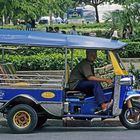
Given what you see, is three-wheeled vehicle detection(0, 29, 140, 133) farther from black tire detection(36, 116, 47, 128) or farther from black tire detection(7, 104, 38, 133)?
black tire detection(36, 116, 47, 128)

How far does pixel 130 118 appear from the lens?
34.6 ft

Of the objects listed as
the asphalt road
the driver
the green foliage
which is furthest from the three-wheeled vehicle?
the green foliage

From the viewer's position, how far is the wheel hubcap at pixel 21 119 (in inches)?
405

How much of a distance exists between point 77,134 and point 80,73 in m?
1.19

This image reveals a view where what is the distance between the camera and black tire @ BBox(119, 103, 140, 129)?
1050 centimetres

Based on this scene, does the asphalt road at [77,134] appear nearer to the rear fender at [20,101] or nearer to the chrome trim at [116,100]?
the chrome trim at [116,100]

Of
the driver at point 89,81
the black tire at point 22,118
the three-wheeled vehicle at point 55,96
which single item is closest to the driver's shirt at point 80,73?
the driver at point 89,81

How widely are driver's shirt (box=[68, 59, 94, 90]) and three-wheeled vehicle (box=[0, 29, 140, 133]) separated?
0.14 metres

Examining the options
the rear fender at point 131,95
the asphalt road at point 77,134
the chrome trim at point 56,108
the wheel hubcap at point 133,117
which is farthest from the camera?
the wheel hubcap at point 133,117

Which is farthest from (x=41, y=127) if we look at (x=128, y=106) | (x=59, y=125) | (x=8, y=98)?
(x=128, y=106)

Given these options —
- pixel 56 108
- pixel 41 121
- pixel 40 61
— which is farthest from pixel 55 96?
pixel 40 61

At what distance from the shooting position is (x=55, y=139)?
977 cm

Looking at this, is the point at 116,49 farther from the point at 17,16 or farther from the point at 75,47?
the point at 17,16

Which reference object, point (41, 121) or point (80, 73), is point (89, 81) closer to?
point (80, 73)
